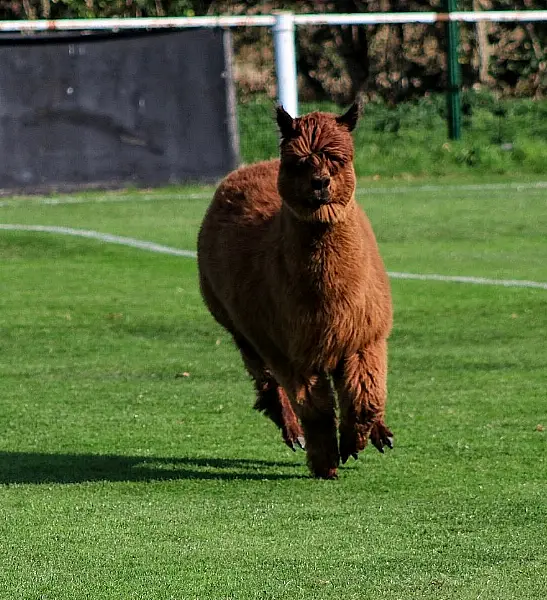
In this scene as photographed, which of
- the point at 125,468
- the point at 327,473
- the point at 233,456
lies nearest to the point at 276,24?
the point at 233,456

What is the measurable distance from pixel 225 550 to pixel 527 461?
194 centimetres

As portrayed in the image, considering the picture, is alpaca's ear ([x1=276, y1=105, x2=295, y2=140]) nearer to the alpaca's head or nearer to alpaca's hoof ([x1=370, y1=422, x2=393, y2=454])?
the alpaca's head

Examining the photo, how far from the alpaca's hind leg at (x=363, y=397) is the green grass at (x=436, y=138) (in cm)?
1353

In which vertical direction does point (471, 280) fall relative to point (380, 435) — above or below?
below

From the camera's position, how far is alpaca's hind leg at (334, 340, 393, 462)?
602 centimetres

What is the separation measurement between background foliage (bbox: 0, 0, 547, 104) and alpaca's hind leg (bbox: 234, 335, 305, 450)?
669 inches

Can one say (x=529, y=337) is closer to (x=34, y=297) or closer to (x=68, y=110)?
(x=34, y=297)

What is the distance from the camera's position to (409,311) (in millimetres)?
11000

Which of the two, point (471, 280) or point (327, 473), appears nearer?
point (327, 473)

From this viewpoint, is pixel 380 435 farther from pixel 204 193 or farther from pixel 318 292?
pixel 204 193

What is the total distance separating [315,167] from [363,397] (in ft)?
3.46

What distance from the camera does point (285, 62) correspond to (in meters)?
18.4

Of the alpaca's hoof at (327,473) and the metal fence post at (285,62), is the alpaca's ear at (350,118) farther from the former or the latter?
the metal fence post at (285,62)

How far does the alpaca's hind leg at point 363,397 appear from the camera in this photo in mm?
6016
